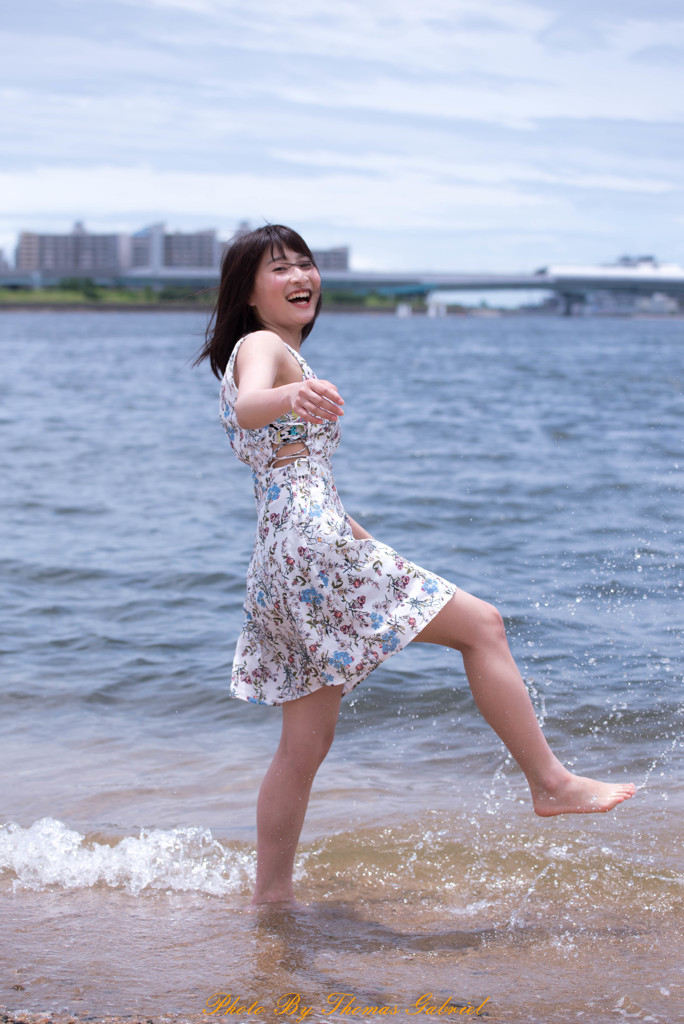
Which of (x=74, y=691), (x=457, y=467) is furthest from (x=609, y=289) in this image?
(x=74, y=691)

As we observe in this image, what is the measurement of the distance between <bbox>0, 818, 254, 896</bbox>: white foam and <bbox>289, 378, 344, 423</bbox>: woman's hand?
5.34ft

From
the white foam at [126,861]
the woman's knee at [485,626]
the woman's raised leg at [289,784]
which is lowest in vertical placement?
the white foam at [126,861]

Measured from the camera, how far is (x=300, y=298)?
304 cm

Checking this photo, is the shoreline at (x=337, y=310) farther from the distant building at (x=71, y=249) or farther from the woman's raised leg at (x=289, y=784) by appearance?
the woman's raised leg at (x=289, y=784)

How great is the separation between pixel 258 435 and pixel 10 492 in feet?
30.4

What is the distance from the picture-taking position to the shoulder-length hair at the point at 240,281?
3.03 m

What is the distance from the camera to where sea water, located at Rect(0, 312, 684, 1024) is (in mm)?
2729

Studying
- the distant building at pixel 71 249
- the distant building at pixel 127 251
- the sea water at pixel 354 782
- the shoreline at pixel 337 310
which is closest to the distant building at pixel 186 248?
the distant building at pixel 127 251

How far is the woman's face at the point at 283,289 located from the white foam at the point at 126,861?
171cm

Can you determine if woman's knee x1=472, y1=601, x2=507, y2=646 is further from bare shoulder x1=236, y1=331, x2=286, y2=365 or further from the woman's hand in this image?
bare shoulder x1=236, y1=331, x2=286, y2=365

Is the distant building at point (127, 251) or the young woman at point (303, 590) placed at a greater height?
the distant building at point (127, 251)

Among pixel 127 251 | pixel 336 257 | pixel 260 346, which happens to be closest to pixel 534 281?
pixel 336 257

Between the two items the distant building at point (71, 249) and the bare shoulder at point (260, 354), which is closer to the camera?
the bare shoulder at point (260, 354)

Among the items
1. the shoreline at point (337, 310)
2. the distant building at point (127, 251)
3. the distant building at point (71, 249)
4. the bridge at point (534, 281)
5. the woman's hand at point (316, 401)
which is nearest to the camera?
the woman's hand at point (316, 401)
